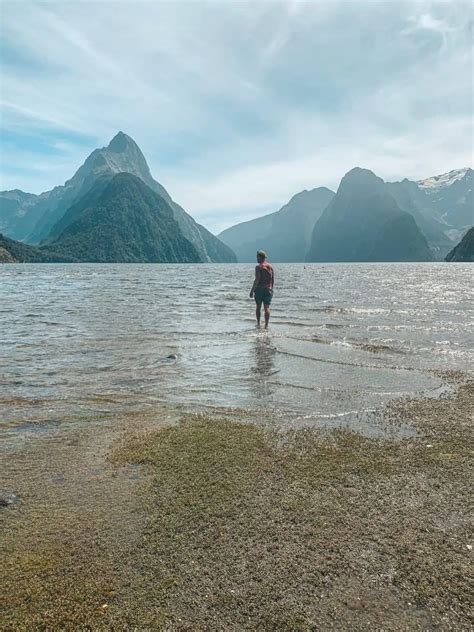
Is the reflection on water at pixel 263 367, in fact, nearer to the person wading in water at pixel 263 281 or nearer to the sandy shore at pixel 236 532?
the person wading in water at pixel 263 281

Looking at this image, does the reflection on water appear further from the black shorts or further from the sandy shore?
the sandy shore

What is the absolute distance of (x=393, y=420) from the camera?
7.88m

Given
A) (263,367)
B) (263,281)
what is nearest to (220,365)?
(263,367)

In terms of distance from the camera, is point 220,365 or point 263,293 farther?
point 263,293

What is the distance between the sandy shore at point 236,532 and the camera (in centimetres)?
343

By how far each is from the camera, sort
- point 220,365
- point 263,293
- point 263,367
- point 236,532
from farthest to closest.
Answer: point 263,293, point 220,365, point 263,367, point 236,532

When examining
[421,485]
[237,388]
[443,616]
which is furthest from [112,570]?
[237,388]

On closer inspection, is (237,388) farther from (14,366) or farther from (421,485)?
(14,366)

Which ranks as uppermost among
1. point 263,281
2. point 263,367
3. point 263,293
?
point 263,281

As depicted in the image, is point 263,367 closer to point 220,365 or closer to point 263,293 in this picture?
point 220,365

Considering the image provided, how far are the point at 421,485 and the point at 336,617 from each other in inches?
99.8

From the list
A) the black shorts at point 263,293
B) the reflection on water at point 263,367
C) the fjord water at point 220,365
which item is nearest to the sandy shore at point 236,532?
the fjord water at point 220,365

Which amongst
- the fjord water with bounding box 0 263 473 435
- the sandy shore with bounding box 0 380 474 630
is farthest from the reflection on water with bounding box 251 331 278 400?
the sandy shore with bounding box 0 380 474 630

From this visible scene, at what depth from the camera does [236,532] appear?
14.3 ft
